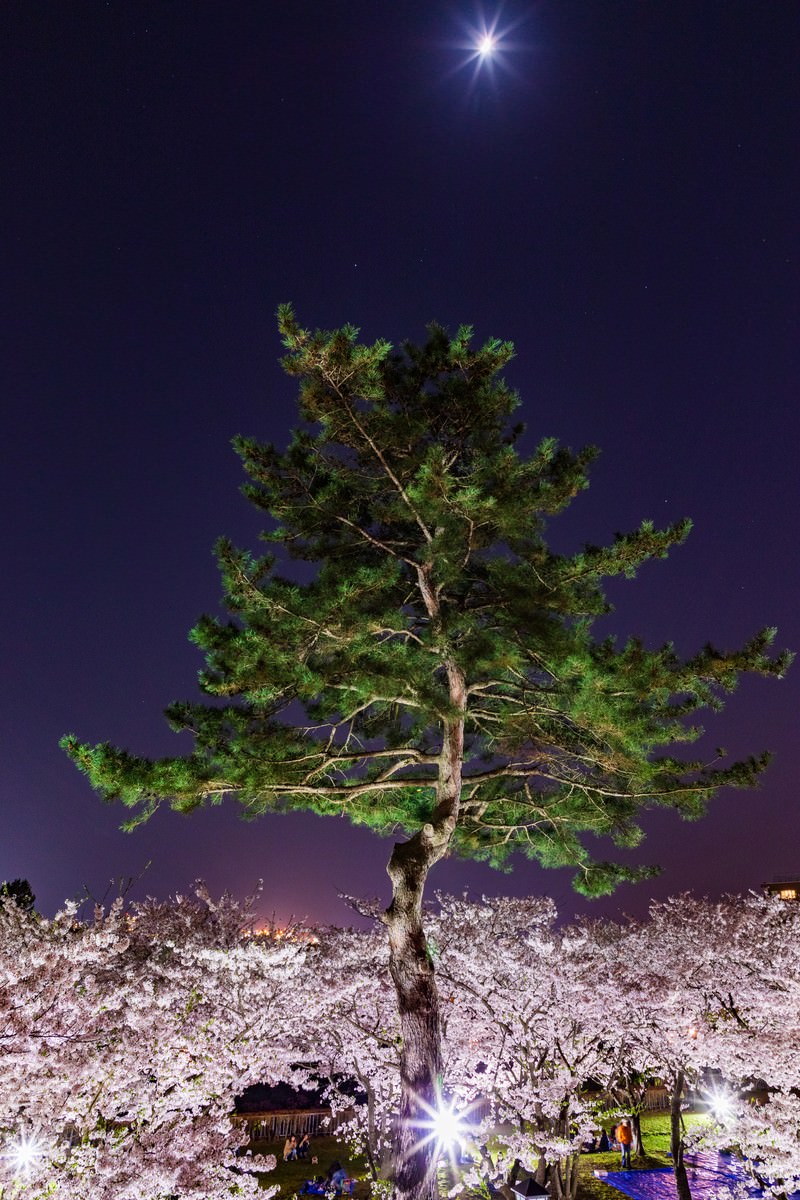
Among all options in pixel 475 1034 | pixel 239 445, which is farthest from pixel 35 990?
pixel 475 1034

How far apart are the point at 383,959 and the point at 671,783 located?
9.27m

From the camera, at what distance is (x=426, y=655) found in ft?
26.7

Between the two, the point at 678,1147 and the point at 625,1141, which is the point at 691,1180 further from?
the point at 678,1147

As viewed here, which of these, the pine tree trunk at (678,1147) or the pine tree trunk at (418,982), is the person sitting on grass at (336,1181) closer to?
the pine tree trunk at (678,1147)

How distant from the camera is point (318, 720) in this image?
9.34m

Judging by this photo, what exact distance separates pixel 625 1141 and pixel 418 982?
14.0m

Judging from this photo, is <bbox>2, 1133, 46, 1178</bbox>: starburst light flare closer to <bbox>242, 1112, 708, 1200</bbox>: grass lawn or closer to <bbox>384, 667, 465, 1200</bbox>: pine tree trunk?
<bbox>384, 667, 465, 1200</bbox>: pine tree trunk

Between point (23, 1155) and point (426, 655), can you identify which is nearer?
point (23, 1155)

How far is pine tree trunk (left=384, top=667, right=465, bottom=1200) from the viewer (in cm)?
632

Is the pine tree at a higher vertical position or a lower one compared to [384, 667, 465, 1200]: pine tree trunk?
higher

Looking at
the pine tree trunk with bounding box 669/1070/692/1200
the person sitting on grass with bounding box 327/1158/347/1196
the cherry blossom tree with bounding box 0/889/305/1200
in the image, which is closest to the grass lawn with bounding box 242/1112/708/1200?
the person sitting on grass with bounding box 327/1158/347/1196

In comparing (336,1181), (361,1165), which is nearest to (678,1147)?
(336,1181)

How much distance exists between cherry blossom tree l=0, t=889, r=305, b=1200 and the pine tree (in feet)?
8.45

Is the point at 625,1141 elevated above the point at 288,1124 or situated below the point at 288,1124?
below
